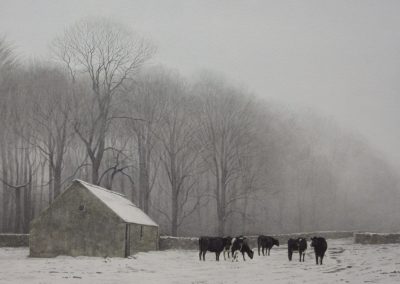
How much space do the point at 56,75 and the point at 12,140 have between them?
7.50 m

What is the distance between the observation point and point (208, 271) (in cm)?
2245

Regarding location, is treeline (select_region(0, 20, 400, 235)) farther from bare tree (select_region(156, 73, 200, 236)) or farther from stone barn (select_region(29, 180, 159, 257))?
stone barn (select_region(29, 180, 159, 257))

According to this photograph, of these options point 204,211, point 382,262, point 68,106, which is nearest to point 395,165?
point 204,211

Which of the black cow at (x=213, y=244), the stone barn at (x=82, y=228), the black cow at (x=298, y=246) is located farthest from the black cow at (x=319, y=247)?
the stone barn at (x=82, y=228)

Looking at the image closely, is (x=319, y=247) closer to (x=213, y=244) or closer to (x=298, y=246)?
(x=298, y=246)

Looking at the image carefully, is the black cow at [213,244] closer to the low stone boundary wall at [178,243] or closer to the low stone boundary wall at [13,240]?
the low stone boundary wall at [178,243]

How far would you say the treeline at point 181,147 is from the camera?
1863 inches

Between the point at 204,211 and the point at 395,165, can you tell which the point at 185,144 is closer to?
the point at 204,211

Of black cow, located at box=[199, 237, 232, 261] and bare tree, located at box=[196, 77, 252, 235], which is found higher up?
bare tree, located at box=[196, 77, 252, 235]

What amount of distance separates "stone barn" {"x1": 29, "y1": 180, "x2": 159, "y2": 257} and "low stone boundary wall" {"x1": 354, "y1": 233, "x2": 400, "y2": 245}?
16.1 m

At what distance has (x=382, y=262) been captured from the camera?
2356 cm

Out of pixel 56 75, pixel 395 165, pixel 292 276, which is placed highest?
pixel 56 75

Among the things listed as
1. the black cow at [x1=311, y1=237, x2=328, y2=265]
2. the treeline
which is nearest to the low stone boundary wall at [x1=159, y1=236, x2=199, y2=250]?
the treeline

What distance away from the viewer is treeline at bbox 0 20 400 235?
47.3 m
